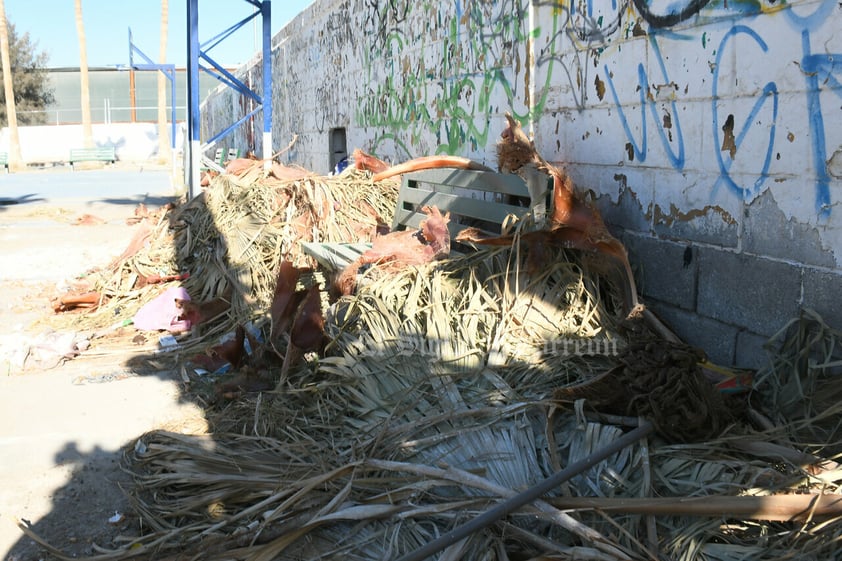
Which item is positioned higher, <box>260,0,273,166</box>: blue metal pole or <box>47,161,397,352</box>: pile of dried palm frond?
<box>260,0,273,166</box>: blue metal pole

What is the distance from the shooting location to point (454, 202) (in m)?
5.79

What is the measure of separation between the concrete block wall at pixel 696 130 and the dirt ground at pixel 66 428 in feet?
8.73

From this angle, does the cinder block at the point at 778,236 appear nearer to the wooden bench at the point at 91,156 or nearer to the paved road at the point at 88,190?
the paved road at the point at 88,190

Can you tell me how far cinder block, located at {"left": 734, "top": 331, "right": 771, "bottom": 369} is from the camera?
345 centimetres

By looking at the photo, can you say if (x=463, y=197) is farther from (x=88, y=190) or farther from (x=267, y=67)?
(x=88, y=190)

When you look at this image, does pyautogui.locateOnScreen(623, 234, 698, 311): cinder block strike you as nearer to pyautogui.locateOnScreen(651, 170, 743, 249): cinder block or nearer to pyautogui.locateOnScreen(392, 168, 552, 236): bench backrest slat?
pyautogui.locateOnScreen(651, 170, 743, 249): cinder block

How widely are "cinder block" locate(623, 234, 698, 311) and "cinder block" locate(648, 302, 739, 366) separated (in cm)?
5

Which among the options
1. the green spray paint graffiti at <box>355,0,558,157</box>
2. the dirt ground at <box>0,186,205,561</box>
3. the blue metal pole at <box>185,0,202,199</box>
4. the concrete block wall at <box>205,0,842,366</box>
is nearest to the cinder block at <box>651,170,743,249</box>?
the concrete block wall at <box>205,0,842,366</box>

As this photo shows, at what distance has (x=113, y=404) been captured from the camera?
15.1 ft

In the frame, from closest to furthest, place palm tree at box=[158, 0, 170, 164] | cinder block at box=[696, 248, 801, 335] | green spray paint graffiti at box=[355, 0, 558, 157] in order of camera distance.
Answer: cinder block at box=[696, 248, 801, 335], green spray paint graffiti at box=[355, 0, 558, 157], palm tree at box=[158, 0, 170, 164]

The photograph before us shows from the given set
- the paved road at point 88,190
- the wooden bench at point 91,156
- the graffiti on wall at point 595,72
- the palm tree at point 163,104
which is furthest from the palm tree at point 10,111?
the graffiti on wall at point 595,72

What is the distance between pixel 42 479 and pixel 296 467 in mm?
1254

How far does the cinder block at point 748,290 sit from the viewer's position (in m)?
3.32

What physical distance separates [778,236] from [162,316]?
4.69 m
